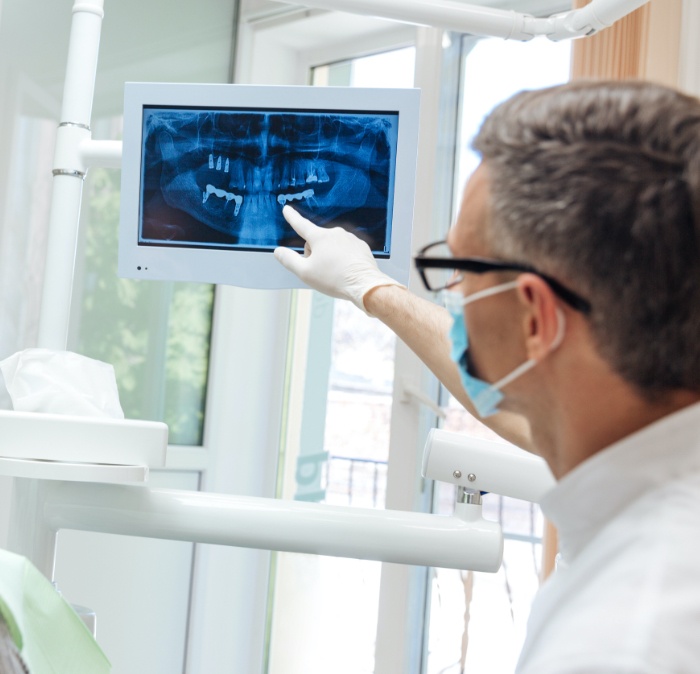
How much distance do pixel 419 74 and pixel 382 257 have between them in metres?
1.26

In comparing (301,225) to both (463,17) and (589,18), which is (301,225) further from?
(589,18)

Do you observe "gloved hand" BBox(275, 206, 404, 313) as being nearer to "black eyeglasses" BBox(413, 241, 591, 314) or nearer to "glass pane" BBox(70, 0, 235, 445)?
"black eyeglasses" BBox(413, 241, 591, 314)

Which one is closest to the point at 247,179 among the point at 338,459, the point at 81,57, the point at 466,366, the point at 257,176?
the point at 257,176

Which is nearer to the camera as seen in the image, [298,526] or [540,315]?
[540,315]

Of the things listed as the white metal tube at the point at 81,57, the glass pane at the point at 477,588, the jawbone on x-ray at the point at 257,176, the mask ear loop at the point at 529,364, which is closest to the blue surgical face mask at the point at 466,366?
the mask ear loop at the point at 529,364

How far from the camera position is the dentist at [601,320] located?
1.89ft

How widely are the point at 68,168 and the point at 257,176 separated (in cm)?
29

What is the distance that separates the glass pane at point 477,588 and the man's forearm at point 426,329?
3.52 feet

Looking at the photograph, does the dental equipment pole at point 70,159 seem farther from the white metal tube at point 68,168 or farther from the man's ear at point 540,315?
the man's ear at point 540,315

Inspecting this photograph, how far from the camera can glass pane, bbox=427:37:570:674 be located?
2.40 m

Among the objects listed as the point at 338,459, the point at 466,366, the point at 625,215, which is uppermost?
the point at 625,215

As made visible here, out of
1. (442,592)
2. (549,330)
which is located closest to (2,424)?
(549,330)

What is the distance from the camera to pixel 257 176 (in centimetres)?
132

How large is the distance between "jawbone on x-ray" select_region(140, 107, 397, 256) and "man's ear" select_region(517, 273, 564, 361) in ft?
2.06
